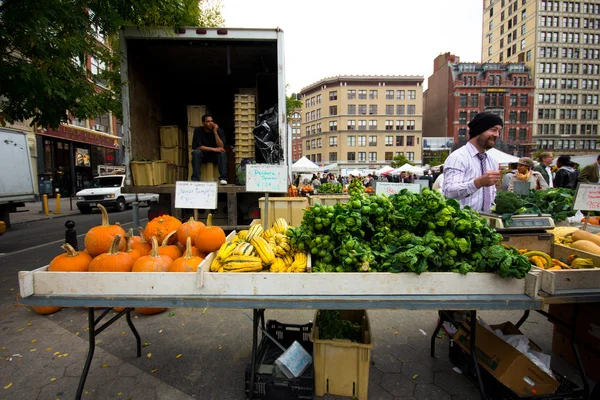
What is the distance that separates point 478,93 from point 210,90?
70.7 metres

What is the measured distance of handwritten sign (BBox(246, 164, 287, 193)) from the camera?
3641mm

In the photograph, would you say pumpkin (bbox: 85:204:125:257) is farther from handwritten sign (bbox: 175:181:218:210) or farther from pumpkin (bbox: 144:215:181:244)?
handwritten sign (bbox: 175:181:218:210)

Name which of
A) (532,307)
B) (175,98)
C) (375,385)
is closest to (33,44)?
(175,98)

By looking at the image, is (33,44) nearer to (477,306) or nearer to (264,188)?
(264,188)

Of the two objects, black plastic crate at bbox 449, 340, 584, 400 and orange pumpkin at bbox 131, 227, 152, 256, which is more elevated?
orange pumpkin at bbox 131, 227, 152, 256

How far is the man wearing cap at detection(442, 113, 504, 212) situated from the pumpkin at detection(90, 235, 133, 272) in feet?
9.64

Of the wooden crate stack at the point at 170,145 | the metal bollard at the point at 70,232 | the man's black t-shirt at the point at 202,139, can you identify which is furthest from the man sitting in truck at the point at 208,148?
the metal bollard at the point at 70,232

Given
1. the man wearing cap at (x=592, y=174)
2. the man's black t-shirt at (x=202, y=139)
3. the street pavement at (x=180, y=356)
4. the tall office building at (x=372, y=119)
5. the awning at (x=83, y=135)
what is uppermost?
the tall office building at (x=372, y=119)

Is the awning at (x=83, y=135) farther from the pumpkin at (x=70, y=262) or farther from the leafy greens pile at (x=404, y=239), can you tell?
the leafy greens pile at (x=404, y=239)

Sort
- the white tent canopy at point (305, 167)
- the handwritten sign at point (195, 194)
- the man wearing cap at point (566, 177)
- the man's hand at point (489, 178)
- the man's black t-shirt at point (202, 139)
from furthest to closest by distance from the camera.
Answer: the white tent canopy at point (305, 167) < the man wearing cap at point (566, 177) < the man's black t-shirt at point (202, 139) < the handwritten sign at point (195, 194) < the man's hand at point (489, 178)

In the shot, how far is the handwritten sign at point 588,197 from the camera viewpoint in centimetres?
304

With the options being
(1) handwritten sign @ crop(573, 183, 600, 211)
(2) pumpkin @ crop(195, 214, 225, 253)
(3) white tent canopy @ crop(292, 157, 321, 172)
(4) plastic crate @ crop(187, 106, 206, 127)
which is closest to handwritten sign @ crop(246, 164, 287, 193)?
(2) pumpkin @ crop(195, 214, 225, 253)

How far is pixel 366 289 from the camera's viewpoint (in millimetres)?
1963

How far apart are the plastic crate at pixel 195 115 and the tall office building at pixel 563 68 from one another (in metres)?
78.9
